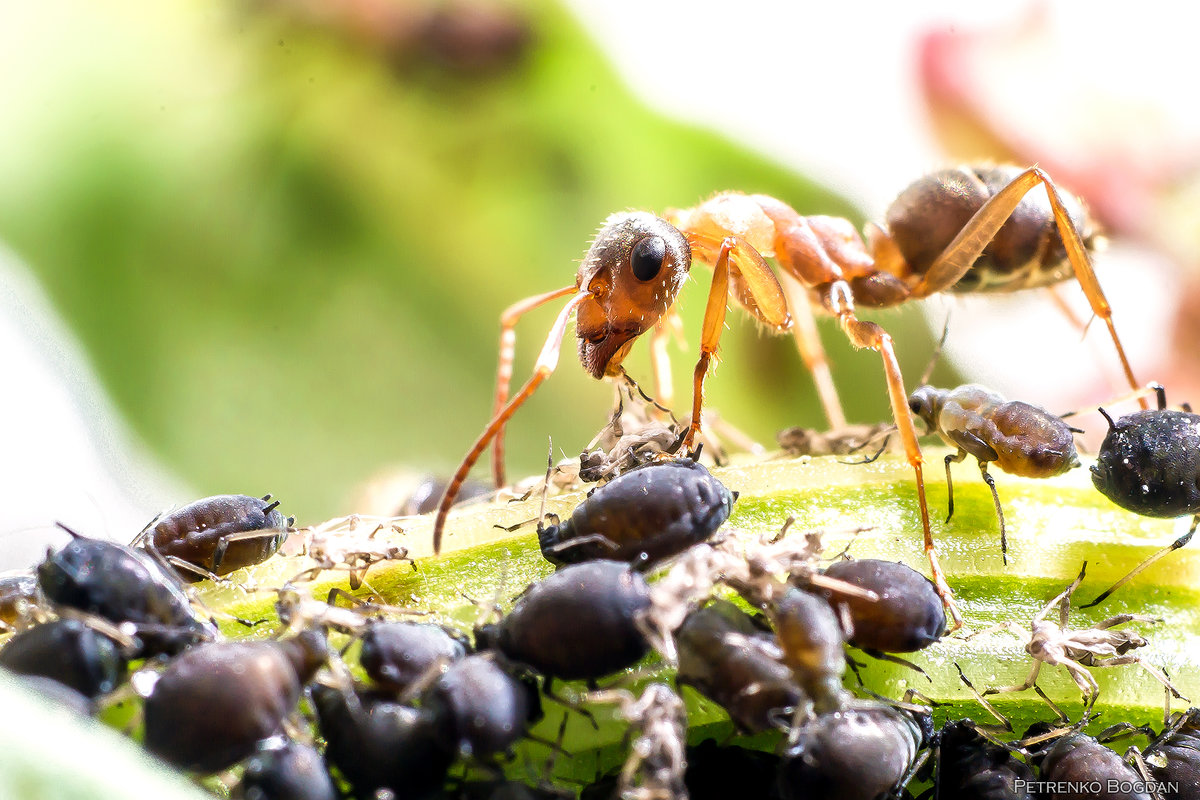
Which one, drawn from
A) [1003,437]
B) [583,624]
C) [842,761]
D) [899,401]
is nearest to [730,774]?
[842,761]

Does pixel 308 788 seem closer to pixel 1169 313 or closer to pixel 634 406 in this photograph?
pixel 634 406

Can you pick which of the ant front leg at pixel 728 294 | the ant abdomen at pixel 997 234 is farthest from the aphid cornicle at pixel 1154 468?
the ant abdomen at pixel 997 234

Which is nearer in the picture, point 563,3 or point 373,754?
point 373,754

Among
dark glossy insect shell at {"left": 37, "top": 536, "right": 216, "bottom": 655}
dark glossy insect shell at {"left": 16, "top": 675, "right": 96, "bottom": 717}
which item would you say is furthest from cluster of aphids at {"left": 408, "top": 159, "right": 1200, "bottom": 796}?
dark glossy insect shell at {"left": 16, "top": 675, "right": 96, "bottom": 717}

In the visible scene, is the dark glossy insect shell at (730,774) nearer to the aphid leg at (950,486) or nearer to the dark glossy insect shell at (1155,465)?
the aphid leg at (950,486)

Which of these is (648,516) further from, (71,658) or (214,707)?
(71,658)

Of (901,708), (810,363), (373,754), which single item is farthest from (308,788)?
(810,363)

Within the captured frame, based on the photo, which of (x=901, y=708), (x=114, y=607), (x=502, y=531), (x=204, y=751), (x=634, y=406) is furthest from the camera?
(x=634, y=406)
